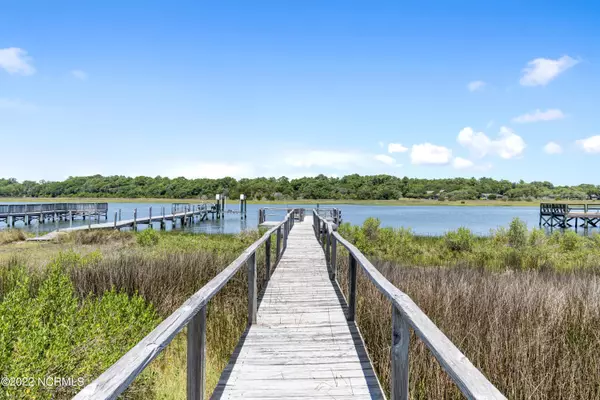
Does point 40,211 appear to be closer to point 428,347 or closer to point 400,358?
point 400,358

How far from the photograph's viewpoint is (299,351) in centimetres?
415

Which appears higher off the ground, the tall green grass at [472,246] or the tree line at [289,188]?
the tree line at [289,188]

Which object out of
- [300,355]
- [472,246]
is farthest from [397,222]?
[300,355]

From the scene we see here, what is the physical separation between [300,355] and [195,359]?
1641 millimetres

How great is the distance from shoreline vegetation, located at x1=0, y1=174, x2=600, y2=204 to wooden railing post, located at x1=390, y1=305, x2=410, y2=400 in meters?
104

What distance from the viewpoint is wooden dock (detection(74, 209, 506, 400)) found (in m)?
1.71

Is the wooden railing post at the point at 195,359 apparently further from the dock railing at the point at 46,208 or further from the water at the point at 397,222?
the dock railing at the point at 46,208

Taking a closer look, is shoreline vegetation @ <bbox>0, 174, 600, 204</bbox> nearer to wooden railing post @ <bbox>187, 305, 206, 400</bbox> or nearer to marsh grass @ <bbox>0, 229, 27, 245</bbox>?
marsh grass @ <bbox>0, 229, 27, 245</bbox>

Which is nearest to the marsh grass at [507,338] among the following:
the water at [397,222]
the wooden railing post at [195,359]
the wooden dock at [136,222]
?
the wooden railing post at [195,359]

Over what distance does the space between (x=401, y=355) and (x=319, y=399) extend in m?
0.88

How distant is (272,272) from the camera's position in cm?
873

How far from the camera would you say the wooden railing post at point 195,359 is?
2.64m

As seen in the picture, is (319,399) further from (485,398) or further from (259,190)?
(259,190)

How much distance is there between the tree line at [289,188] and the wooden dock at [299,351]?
104 m
